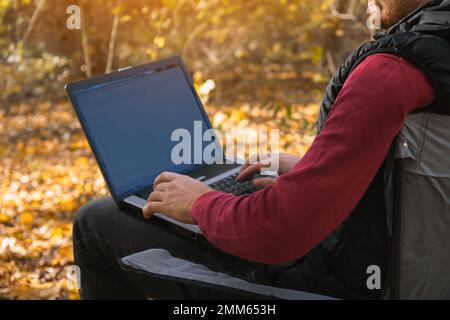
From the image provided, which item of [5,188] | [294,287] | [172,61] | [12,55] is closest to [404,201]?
[294,287]

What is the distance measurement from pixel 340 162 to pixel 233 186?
2.66 feet

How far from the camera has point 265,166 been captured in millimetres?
2066

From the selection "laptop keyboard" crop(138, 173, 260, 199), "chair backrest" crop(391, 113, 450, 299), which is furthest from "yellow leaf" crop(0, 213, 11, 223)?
"chair backrest" crop(391, 113, 450, 299)

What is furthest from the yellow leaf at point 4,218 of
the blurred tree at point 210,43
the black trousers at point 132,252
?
the black trousers at point 132,252

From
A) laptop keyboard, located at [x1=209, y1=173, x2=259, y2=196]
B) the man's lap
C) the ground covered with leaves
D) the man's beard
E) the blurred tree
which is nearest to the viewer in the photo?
the man's beard

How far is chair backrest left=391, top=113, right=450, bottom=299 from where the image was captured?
142 cm

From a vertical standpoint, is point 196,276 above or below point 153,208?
below

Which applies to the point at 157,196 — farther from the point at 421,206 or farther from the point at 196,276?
the point at 421,206

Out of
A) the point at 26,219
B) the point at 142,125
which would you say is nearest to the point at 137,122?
the point at 142,125

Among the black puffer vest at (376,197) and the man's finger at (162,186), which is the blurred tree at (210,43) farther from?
the black puffer vest at (376,197)

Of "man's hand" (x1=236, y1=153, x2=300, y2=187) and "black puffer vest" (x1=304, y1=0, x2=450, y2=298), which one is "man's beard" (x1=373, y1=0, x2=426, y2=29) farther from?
"man's hand" (x1=236, y1=153, x2=300, y2=187)

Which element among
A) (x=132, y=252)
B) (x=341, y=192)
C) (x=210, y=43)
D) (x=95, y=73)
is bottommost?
(x=132, y=252)

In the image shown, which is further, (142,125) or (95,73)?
(95,73)

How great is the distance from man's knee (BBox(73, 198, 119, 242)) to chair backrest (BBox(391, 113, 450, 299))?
92cm
